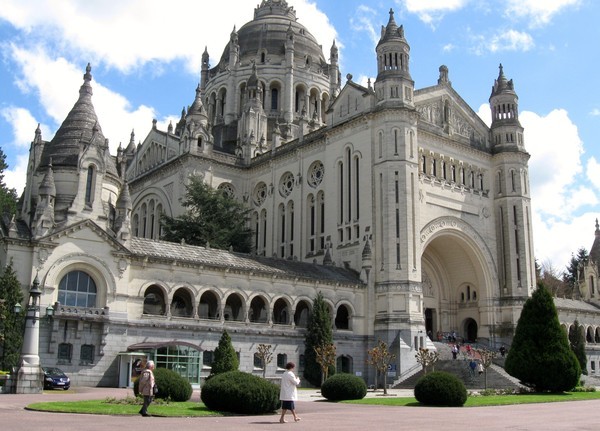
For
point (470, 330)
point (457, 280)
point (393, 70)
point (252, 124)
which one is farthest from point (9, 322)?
point (470, 330)

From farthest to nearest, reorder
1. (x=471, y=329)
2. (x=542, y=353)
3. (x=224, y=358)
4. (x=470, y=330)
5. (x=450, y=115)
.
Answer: (x=470, y=330) → (x=471, y=329) → (x=450, y=115) → (x=224, y=358) → (x=542, y=353)

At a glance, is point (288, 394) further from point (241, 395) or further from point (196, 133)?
point (196, 133)

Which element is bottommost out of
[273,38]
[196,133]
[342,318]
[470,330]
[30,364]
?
[30,364]

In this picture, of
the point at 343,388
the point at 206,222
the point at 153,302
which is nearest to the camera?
the point at 343,388

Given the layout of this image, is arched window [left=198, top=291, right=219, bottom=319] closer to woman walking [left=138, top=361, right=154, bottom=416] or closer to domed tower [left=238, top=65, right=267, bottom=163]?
domed tower [left=238, top=65, right=267, bottom=163]

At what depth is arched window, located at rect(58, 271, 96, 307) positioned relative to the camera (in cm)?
4078

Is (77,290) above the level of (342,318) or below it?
above

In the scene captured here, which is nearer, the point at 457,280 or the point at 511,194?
the point at 511,194

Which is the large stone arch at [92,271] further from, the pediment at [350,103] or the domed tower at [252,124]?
the domed tower at [252,124]

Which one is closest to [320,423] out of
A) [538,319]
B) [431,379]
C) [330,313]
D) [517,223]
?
[431,379]

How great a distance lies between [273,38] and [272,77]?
6388 millimetres

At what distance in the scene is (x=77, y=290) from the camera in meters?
41.3

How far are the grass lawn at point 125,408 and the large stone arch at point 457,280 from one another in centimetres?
4084

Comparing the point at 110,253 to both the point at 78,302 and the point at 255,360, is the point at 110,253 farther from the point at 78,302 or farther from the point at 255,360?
the point at 255,360
